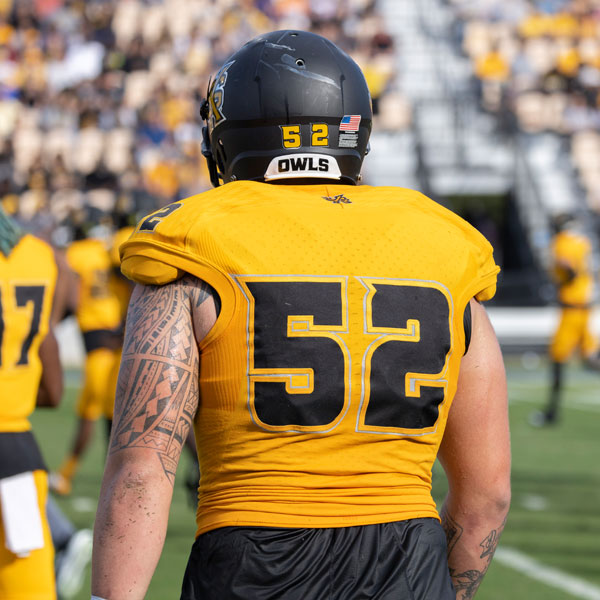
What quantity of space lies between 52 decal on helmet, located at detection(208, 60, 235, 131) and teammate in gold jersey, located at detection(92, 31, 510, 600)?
22cm

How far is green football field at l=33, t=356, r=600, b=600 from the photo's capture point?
5957mm

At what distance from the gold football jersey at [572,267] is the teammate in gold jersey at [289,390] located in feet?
35.8

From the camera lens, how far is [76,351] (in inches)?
702

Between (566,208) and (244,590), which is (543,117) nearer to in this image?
(566,208)

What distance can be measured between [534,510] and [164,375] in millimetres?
6209

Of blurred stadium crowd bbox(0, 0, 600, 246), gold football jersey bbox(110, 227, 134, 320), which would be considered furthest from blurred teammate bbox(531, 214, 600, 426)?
blurred stadium crowd bbox(0, 0, 600, 246)

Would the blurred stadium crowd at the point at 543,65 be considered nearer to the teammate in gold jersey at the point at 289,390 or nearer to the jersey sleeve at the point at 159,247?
the teammate in gold jersey at the point at 289,390

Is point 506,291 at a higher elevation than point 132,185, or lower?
lower

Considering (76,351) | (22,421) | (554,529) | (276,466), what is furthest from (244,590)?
(76,351)

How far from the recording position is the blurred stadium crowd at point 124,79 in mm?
20031

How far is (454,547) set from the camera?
2.35 meters

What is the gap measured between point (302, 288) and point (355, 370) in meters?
0.17

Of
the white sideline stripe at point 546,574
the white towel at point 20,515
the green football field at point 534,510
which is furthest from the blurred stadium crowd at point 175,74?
the white towel at point 20,515

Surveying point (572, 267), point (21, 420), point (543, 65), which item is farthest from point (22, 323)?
point (543, 65)
